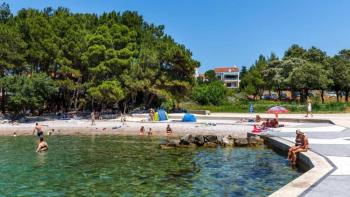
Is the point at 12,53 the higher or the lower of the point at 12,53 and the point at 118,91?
the higher

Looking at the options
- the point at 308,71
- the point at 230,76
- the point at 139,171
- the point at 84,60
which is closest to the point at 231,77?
the point at 230,76

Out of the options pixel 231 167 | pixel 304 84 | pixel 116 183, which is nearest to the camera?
pixel 116 183

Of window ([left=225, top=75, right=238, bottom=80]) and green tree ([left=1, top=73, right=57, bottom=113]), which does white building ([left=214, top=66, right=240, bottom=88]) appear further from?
green tree ([left=1, top=73, right=57, bottom=113])

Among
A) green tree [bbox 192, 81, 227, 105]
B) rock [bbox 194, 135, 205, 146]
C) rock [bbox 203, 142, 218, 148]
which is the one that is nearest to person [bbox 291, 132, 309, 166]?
rock [bbox 203, 142, 218, 148]

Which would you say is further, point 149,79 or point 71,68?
point 149,79

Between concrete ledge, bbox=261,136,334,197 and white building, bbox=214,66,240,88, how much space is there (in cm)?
14596

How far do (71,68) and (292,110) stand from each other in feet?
93.5

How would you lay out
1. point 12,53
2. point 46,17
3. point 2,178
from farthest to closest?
point 46,17, point 12,53, point 2,178

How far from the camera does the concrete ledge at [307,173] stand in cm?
1276

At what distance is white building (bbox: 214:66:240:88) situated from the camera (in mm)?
171875

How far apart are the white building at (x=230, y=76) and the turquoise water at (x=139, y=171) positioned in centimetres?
14097

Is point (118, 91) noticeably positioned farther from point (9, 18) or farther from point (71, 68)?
point (9, 18)

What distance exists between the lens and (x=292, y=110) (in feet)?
202

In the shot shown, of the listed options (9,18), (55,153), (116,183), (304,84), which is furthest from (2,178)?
(304,84)
